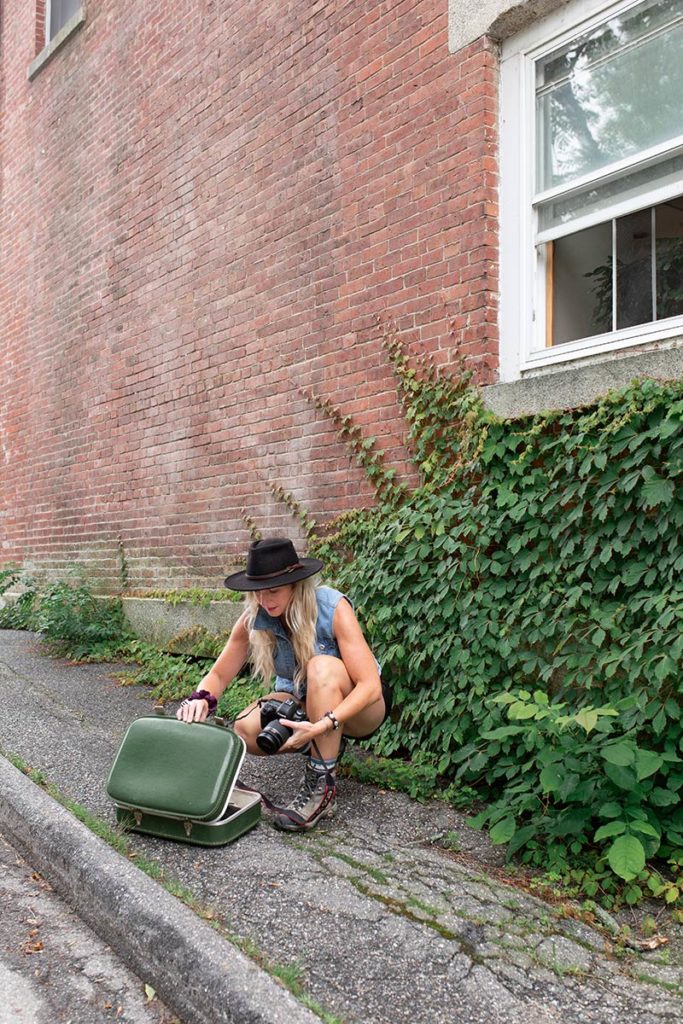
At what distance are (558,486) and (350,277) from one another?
7.47ft

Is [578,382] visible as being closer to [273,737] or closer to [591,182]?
[591,182]

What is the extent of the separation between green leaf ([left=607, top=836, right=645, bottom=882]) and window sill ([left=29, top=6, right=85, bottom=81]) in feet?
30.1

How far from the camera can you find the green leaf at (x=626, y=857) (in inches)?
122

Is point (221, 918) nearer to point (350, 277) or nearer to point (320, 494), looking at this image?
point (320, 494)

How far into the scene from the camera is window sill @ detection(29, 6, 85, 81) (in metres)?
9.15

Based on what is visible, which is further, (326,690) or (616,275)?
(616,275)

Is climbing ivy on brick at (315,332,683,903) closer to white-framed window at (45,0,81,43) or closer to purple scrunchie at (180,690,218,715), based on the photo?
purple scrunchie at (180,690,218,715)

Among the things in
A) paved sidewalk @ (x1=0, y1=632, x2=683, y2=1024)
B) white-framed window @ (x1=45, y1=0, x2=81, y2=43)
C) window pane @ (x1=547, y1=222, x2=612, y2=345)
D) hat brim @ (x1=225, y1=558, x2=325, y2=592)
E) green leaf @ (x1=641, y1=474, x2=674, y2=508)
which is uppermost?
white-framed window @ (x1=45, y1=0, x2=81, y2=43)

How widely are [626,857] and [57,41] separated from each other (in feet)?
31.9

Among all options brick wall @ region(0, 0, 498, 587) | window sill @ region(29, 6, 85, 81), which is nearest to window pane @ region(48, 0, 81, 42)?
brick wall @ region(0, 0, 498, 587)

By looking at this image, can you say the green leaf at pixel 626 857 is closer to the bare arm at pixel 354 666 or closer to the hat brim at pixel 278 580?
the bare arm at pixel 354 666

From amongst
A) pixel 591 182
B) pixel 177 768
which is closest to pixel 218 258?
pixel 591 182

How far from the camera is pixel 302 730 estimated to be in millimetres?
3697

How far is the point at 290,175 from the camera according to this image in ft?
20.6
